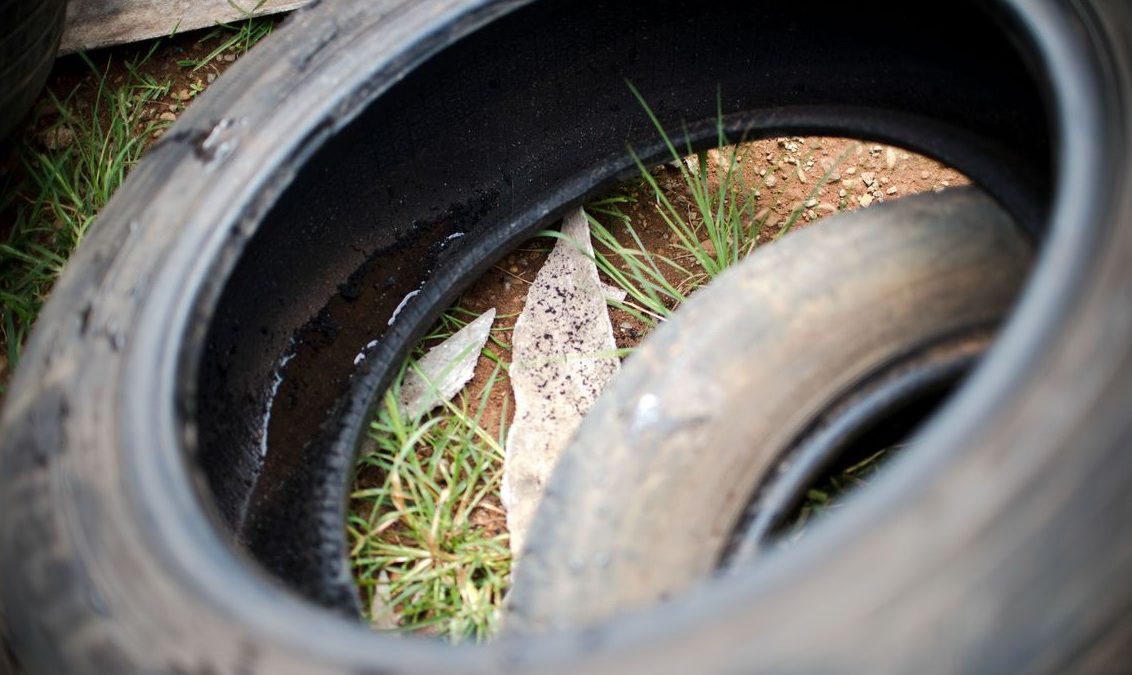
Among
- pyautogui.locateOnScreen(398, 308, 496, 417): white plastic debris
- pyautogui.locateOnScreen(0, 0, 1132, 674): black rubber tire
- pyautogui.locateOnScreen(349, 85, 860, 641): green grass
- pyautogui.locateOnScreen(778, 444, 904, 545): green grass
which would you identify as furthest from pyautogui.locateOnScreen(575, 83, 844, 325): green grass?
pyautogui.locateOnScreen(778, 444, 904, 545): green grass

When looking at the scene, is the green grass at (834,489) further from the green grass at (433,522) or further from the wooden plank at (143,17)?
the wooden plank at (143,17)

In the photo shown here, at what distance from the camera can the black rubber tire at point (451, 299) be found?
869 millimetres

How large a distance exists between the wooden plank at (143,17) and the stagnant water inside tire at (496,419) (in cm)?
92

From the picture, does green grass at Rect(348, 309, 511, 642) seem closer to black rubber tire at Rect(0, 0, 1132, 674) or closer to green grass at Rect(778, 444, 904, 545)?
black rubber tire at Rect(0, 0, 1132, 674)

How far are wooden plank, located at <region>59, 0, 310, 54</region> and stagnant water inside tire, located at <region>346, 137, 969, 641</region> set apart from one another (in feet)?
3.02

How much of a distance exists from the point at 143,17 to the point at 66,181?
446 millimetres

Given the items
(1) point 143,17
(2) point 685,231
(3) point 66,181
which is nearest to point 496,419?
(2) point 685,231

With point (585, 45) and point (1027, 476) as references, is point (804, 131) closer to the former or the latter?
point (585, 45)

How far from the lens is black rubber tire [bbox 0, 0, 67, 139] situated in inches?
74.5

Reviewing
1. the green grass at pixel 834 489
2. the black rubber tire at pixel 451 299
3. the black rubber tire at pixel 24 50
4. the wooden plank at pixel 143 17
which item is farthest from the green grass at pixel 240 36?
the green grass at pixel 834 489

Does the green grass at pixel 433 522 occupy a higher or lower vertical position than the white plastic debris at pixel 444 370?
lower

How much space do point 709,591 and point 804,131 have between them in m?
1.10

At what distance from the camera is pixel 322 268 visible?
1.69 meters

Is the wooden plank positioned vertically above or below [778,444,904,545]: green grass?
above
